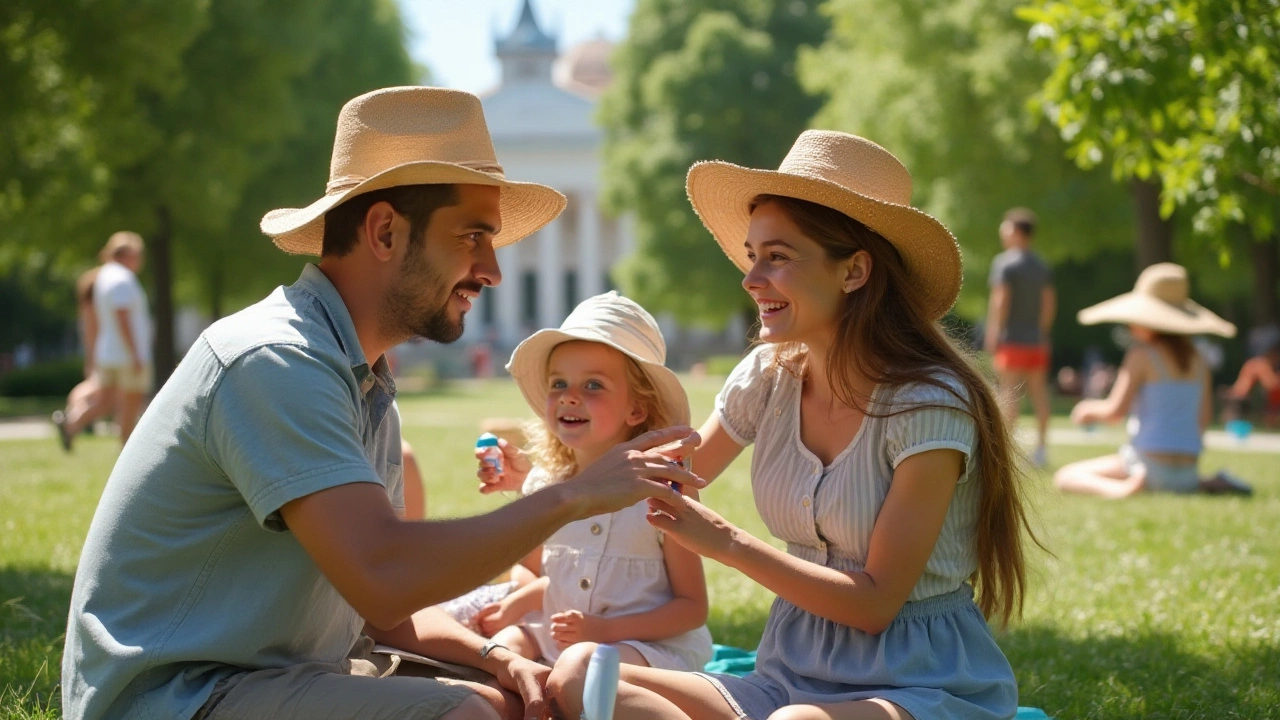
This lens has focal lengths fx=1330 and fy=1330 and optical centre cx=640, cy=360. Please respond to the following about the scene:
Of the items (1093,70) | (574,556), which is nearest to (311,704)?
(574,556)

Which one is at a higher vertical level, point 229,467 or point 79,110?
point 79,110

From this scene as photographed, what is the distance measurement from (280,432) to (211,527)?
0.32 m

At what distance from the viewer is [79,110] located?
1622 cm

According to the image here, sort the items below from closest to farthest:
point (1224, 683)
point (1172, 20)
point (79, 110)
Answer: point (1224, 683) < point (1172, 20) < point (79, 110)

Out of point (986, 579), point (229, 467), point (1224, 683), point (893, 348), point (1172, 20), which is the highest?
point (1172, 20)

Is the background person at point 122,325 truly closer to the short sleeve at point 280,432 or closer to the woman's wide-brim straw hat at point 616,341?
the woman's wide-brim straw hat at point 616,341

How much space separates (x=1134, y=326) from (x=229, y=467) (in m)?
9.07

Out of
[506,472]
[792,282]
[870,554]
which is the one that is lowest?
[506,472]

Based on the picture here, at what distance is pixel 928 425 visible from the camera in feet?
10.7

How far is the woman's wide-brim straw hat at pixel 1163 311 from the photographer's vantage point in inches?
397

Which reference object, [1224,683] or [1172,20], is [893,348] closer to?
[1224,683]

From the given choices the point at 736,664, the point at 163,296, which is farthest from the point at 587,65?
the point at 736,664

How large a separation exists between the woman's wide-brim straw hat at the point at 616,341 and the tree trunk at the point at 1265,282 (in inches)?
846

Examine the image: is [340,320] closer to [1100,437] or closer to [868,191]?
[868,191]
